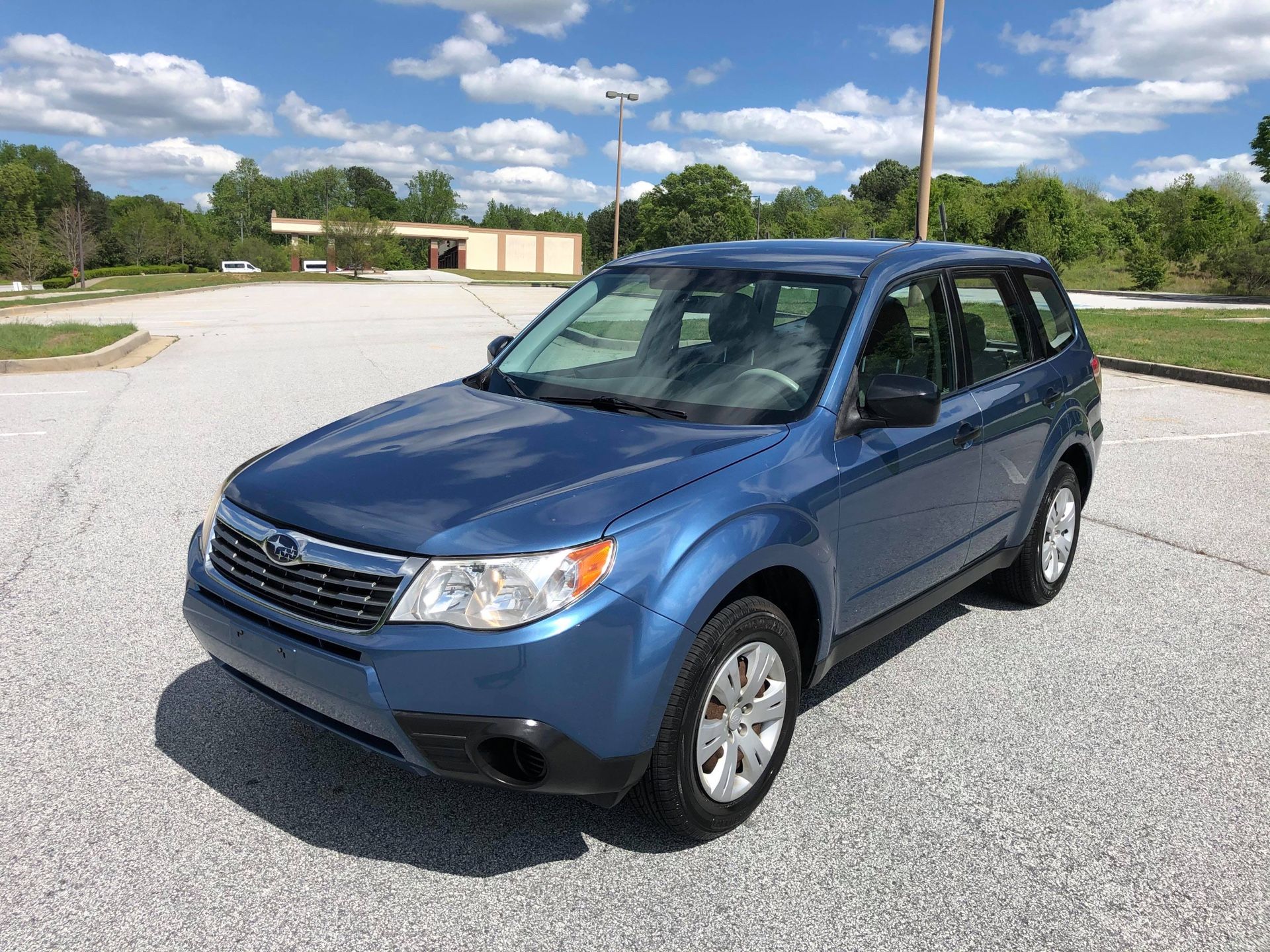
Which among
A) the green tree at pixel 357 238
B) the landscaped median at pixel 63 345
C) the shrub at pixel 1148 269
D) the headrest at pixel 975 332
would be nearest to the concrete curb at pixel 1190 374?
the headrest at pixel 975 332

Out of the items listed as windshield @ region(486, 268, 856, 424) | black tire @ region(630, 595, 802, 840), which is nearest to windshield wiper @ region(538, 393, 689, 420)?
windshield @ region(486, 268, 856, 424)

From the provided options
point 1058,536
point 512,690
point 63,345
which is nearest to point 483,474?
point 512,690

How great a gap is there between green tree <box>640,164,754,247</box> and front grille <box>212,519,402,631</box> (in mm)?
98833

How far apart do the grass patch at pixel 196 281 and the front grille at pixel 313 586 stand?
129ft

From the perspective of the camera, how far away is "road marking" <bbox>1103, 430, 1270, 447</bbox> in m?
9.69

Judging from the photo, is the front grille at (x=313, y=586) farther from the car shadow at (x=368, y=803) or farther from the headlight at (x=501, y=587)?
the car shadow at (x=368, y=803)

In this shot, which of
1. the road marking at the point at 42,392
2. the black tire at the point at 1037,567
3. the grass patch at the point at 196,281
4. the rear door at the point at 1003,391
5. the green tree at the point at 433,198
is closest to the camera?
the rear door at the point at 1003,391

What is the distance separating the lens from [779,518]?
310cm

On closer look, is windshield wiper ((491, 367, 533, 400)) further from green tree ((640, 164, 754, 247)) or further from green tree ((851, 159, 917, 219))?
green tree ((851, 159, 917, 219))

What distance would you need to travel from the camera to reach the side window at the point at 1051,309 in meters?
5.12

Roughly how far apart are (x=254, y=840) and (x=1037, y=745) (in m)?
2.73

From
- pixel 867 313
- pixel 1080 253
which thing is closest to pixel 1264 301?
pixel 1080 253

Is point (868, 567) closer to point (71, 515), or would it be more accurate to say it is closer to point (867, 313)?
point (867, 313)

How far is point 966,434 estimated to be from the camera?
4.12m
